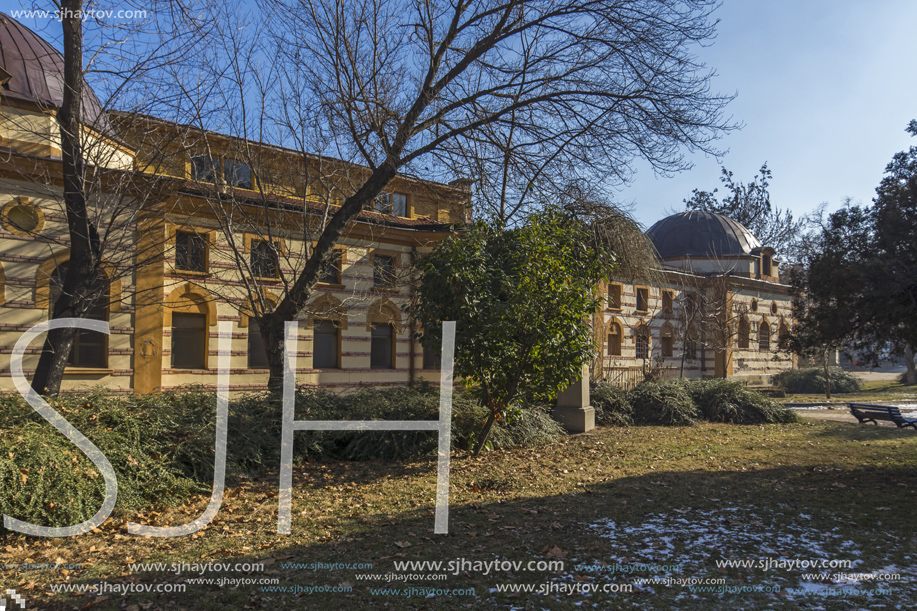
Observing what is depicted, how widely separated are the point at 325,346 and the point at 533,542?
56.1 ft

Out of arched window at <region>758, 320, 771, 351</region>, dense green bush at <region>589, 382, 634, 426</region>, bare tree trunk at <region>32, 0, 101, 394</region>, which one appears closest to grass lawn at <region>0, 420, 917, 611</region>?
bare tree trunk at <region>32, 0, 101, 394</region>

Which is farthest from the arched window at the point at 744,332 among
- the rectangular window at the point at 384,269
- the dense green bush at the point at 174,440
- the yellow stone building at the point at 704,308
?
the dense green bush at the point at 174,440

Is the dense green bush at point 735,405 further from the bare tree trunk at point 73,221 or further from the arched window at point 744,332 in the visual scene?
the arched window at point 744,332

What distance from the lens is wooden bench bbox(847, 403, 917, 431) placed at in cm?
1694

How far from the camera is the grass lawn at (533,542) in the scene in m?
5.13

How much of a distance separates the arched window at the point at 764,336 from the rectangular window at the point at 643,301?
11.0m

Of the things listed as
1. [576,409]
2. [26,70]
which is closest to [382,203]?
[576,409]

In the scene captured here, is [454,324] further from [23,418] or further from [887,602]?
[887,602]

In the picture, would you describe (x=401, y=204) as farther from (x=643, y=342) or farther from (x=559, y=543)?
(x=559, y=543)

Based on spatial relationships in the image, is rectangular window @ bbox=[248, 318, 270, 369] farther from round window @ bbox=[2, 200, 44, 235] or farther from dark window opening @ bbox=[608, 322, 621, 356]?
dark window opening @ bbox=[608, 322, 621, 356]

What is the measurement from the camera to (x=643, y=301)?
35.6 meters

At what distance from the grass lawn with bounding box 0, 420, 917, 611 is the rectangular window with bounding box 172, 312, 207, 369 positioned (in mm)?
10824

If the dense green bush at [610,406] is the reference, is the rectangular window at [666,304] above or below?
above

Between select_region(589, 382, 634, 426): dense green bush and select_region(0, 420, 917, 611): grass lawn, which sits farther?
select_region(589, 382, 634, 426): dense green bush
